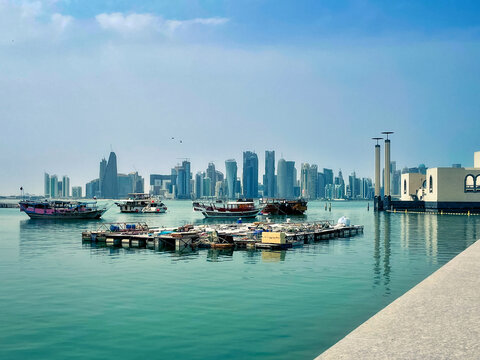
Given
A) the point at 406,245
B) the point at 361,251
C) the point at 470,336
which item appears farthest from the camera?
the point at 406,245

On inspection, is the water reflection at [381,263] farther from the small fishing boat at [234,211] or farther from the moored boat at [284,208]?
the moored boat at [284,208]

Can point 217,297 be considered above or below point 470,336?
below

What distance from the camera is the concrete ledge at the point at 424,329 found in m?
11.2

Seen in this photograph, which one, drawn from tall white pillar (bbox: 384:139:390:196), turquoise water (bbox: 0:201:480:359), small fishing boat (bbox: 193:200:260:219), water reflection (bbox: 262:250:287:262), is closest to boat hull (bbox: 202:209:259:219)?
small fishing boat (bbox: 193:200:260:219)

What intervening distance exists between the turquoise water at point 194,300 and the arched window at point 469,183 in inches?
4033

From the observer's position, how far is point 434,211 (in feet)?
438

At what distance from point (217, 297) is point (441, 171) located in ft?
407

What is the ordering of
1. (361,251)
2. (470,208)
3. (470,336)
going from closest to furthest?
(470,336) < (361,251) < (470,208)

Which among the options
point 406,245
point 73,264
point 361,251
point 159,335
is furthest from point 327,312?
point 406,245

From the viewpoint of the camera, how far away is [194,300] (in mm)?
23438

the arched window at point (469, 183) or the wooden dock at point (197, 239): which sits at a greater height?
the arched window at point (469, 183)

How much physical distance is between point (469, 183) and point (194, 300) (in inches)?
5592

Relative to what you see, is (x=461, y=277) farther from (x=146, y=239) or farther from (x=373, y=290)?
(x=146, y=239)

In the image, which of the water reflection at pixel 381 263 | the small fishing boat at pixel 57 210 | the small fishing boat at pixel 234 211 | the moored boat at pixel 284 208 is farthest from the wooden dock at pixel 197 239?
the moored boat at pixel 284 208
